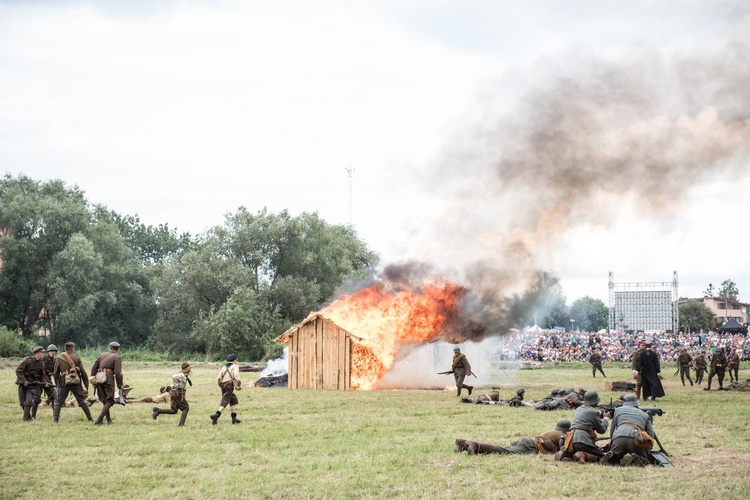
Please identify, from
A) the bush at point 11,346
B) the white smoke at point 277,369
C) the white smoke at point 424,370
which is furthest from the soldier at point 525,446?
the bush at point 11,346

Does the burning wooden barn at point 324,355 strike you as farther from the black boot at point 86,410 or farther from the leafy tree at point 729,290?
the leafy tree at point 729,290

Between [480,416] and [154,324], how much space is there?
60.7m

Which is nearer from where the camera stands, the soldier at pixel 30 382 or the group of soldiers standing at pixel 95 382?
the group of soldiers standing at pixel 95 382

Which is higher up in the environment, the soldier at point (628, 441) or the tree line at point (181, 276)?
the tree line at point (181, 276)

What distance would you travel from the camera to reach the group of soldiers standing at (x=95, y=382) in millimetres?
18078

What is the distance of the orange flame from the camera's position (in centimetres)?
3175

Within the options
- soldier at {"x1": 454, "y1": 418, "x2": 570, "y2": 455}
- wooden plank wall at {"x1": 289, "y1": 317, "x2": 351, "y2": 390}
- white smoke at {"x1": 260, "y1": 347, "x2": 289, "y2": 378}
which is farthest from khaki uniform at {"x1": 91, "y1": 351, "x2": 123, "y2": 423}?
white smoke at {"x1": 260, "y1": 347, "x2": 289, "y2": 378}

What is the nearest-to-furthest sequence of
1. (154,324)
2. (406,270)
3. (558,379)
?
1. (406,270)
2. (558,379)
3. (154,324)

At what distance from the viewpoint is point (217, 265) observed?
65.4 m

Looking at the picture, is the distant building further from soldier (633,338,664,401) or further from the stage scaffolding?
soldier (633,338,664,401)

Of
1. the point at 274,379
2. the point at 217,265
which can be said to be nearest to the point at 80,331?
the point at 217,265

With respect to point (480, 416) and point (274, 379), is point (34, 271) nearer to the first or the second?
point (274, 379)

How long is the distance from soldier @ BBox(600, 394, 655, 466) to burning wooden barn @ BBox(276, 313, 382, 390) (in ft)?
60.4

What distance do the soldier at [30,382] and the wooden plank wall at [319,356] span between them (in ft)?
44.3
